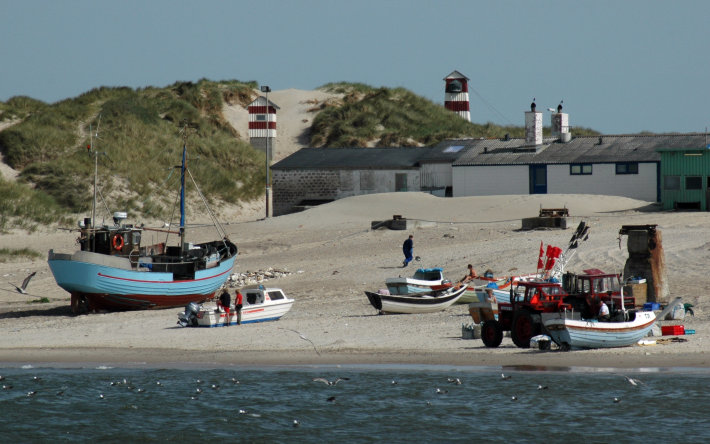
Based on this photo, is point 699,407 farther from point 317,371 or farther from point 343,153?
point 343,153

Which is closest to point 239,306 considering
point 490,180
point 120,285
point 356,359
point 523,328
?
point 120,285

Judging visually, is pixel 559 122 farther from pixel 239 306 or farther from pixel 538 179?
pixel 239 306

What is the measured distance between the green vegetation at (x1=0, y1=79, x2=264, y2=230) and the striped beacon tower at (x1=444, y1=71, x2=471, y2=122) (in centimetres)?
1902

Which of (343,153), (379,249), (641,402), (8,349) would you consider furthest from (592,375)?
(343,153)

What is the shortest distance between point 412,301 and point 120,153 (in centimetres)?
4524

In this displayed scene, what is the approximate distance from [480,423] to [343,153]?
4480 cm

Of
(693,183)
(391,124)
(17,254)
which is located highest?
(391,124)

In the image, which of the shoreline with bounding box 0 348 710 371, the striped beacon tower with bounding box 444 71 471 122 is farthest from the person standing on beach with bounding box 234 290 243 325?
the striped beacon tower with bounding box 444 71 471 122

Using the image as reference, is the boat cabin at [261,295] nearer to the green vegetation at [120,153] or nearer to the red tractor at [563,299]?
the red tractor at [563,299]

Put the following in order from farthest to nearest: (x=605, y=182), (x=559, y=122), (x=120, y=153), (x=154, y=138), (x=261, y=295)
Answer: (x=154, y=138) → (x=120, y=153) → (x=559, y=122) → (x=605, y=182) → (x=261, y=295)

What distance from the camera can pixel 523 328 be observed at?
80.6 feet

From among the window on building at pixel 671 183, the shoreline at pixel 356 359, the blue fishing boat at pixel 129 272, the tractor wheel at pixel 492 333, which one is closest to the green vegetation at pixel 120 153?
the blue fishing boat at pixel 129 272

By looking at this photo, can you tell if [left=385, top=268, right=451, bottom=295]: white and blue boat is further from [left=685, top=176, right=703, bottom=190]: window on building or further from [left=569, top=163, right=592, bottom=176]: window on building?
[left=569, top=163, right=592, bottom=176]: window on building

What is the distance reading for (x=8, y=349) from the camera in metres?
28.7
